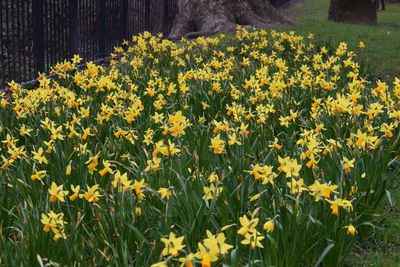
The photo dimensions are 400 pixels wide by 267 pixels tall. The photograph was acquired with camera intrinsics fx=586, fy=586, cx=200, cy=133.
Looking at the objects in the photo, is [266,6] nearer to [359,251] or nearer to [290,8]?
[359,251]

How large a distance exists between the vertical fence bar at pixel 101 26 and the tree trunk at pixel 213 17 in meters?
2.76

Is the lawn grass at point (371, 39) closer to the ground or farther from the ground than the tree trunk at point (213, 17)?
closer to the ground

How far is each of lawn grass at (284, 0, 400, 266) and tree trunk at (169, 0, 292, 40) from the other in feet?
2.68

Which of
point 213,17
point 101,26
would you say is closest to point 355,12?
point 213,17

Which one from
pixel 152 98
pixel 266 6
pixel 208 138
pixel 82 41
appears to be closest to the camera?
pixel 208 138

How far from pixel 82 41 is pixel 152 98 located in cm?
379

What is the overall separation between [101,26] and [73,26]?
1001 millimetres

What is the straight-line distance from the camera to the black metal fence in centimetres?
666

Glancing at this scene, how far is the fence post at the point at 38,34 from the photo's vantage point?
698 cm

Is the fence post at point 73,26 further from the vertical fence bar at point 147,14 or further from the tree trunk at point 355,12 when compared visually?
the tree trunk at point 355,12

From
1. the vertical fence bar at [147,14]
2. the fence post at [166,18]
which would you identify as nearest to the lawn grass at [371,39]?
the fence post at [166,18]

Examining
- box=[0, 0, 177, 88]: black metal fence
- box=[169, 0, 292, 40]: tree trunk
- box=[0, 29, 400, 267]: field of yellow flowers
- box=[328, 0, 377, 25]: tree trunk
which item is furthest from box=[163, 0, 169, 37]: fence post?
box=[0, 29, 400, 267]: field of yellow flowers

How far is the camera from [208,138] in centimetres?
368

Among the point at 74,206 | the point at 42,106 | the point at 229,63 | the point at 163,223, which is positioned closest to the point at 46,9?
the point at 229,63
